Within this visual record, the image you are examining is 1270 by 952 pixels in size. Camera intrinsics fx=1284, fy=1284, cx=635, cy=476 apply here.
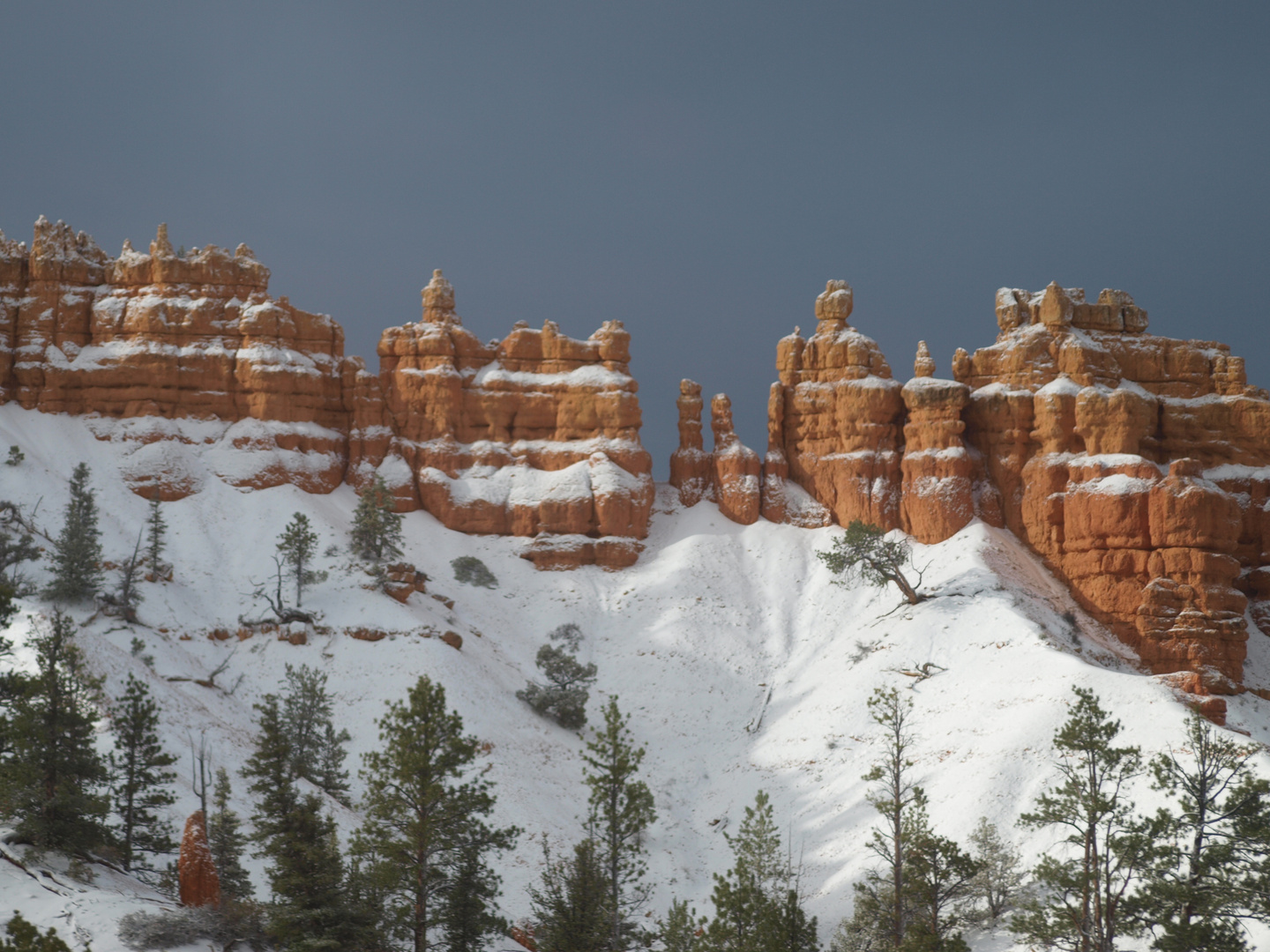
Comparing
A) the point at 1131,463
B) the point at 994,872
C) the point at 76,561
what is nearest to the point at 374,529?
the point at 76,561

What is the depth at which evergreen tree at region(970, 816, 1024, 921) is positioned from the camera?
162 feet

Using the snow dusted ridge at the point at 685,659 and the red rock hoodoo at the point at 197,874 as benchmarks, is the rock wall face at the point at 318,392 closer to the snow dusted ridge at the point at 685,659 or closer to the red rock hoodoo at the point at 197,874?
the snow dusted ridge at the point at 685,659

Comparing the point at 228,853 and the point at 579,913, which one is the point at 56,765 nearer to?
the point at 228,853

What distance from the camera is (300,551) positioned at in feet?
255

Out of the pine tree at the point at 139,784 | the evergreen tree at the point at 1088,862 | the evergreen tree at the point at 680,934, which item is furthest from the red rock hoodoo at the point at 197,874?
the evergreen tree at the point at 1088,862

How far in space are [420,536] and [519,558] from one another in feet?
24.1

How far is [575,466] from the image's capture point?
318 ft

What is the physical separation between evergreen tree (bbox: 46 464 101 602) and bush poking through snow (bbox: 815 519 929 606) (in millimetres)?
42982

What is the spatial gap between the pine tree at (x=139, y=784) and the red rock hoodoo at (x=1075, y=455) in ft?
185

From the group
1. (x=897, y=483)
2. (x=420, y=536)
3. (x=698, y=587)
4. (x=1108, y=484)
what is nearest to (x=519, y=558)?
(x=420, y=536)

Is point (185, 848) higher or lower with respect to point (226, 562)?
lower

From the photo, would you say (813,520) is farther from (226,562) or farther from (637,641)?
(226,562)

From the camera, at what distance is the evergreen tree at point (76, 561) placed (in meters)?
69.6

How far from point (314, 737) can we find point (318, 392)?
3998 cm
